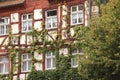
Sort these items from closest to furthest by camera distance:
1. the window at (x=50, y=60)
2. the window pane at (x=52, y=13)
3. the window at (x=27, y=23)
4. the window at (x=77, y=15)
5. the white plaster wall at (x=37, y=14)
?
the window at (x=77, y=15), the window at (x=50, y=60), the window pane at (x=52, y=13), the white plaster wall at (x=37, y=14), the window at (x=27, y=23)

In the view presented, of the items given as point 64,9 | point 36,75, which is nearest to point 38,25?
point 64,9

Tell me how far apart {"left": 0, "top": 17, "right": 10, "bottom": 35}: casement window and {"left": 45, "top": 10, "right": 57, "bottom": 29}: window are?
2534mm

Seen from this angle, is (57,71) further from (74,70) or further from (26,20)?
(26,20)

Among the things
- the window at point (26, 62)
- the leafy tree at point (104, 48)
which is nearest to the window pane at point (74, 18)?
the window at point (26, 62)

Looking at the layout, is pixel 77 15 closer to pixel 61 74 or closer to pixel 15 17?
pixel 61 74

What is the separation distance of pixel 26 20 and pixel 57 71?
383 cm

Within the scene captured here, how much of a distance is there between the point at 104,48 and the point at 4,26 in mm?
9506

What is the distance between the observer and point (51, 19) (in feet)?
91.4

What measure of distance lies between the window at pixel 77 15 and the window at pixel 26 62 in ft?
10.2

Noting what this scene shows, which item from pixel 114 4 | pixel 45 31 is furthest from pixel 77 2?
pixel 114 4

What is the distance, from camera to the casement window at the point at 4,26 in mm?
29086

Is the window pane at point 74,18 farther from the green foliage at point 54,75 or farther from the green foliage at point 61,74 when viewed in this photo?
the green foliage at point 54,75

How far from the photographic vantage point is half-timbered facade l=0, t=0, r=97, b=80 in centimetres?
2716

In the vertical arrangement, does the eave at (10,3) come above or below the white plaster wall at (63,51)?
above
